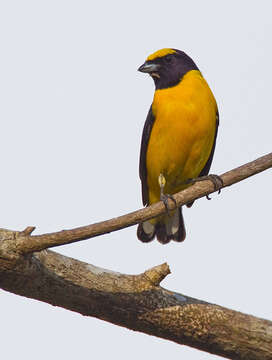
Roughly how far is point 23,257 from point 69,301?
603 millimetres

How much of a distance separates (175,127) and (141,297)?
7.92 feet

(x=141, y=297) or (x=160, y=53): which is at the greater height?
(x=160, y=53)

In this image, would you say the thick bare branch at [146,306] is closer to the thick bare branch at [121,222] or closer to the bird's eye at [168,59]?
the thick bare branch at [121,222]

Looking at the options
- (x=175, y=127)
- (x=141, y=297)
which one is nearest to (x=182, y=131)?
(x=175, y=127)

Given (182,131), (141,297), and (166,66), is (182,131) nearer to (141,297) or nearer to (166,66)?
(166,66)

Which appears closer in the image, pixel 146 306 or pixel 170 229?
pixel 146 306

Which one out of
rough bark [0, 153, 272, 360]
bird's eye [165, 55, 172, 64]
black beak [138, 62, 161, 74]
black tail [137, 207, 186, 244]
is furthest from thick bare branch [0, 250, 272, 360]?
bird's eye [165, 55, 172, 64]

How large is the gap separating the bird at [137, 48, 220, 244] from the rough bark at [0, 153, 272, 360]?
171cm

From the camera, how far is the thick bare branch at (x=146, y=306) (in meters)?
4.61

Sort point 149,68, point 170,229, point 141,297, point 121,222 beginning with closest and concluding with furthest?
point 121,222
point 141,297
point 149,68
point 170,229

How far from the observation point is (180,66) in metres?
7.43

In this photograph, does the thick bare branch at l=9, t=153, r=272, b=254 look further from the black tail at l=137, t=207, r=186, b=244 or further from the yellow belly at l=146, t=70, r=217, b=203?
the black tail at l=137, t=207, r=186, b=244

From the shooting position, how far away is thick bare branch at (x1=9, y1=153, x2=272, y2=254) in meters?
4.29

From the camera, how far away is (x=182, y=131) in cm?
668
